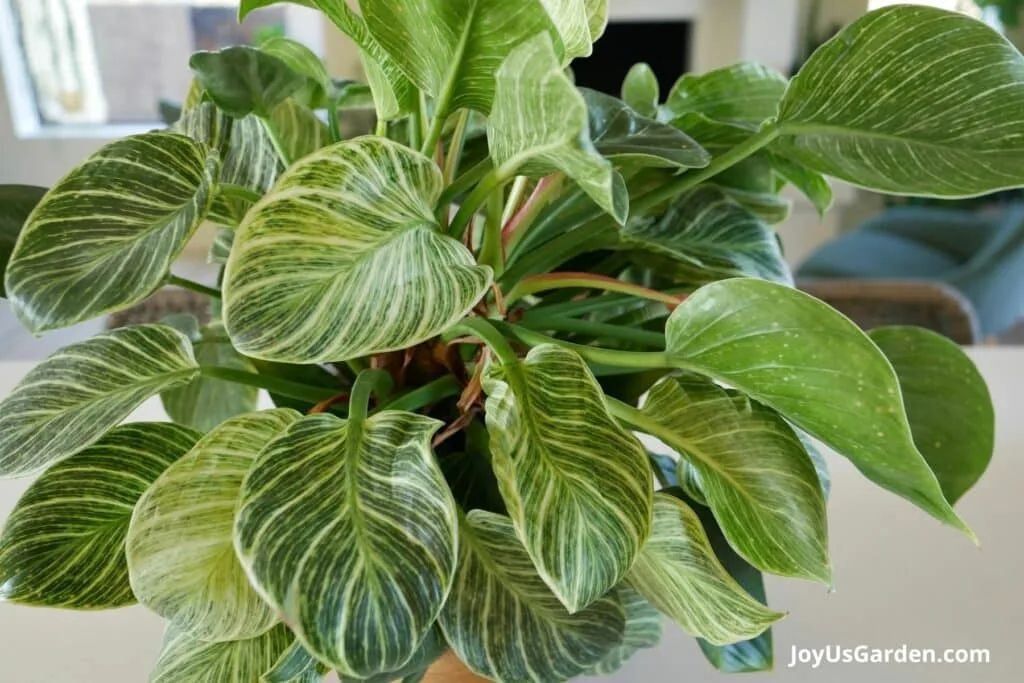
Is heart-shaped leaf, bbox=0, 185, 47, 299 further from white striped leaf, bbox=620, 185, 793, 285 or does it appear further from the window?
the window

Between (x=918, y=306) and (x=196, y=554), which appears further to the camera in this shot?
(x=918, y=306)

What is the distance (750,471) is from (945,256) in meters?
2.30

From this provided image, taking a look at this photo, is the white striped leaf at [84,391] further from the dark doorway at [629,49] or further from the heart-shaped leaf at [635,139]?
the dark doorway at [629,49]

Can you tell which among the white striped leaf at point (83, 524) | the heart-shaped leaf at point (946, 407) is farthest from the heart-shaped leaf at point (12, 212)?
the heart-shaped leaf at point (946, 407)

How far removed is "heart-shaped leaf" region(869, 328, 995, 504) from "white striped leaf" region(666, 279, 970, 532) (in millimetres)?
141

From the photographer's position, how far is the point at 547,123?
0.31m

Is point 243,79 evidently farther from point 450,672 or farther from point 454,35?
point 450,672

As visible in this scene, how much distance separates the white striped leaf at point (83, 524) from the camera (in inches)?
15.7

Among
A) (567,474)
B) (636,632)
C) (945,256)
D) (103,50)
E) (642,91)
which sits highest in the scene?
(642,91)

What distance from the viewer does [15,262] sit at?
1.20 feet

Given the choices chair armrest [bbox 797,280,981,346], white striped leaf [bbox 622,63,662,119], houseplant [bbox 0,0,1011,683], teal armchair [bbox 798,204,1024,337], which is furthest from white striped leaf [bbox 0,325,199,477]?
teal armchair [bbox 798,204,1024,337]

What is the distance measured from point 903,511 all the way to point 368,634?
63cm

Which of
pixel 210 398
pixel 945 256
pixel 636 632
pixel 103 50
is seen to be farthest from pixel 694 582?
pixel 103 50

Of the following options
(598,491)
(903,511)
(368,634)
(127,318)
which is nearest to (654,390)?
(598,491)
